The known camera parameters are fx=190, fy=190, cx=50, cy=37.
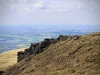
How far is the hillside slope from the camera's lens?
4119 centimetres

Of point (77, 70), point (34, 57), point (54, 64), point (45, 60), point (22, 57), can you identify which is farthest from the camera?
point (22, 57)

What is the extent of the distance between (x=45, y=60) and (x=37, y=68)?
3751mm

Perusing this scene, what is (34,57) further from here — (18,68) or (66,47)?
(66,47)

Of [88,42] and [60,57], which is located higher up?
[88,42]

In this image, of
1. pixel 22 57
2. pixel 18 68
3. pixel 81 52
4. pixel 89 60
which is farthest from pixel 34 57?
pixel 89 60

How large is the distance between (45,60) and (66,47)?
7.21m

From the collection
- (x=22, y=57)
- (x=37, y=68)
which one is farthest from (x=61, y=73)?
(x=22, y=57)

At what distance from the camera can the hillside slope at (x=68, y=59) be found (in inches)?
1622

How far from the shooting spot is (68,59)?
157ft

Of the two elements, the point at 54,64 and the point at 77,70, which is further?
the point at 54,64

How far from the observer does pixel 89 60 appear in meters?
42.8

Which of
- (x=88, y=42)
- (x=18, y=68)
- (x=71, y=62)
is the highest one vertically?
(x=88, y=42)

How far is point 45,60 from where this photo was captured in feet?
179

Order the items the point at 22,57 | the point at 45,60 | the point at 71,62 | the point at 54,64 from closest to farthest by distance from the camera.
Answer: the point at 71,62 → the point at 54,64 → the point at 45,60 → the point at 22,57
